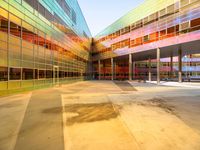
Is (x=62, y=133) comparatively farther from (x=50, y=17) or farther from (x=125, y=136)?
(x=50, y=17)

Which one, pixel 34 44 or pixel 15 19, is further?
pixel 34 44

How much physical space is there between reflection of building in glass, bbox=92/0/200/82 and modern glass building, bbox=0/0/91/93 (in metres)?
14.3

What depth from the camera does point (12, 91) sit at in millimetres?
14828

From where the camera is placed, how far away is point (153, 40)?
99.1 ft

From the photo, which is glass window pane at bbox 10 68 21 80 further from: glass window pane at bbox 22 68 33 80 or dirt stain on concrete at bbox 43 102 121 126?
dirt stain on concrete at bbox 43 102 121 126

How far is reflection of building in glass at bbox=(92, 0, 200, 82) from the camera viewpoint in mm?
24562

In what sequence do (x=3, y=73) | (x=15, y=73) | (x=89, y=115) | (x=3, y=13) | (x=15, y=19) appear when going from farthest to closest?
(x=15, y=19) → (x=15, y=73) → (x=3, y=13) → (x=3, y=73) → (x=89, y=115)

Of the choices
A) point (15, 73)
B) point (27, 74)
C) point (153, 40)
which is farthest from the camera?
point (153, 40)

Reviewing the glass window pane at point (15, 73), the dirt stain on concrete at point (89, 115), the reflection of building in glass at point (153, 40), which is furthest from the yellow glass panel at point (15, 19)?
the reflection of building in glass at point (153, 40)

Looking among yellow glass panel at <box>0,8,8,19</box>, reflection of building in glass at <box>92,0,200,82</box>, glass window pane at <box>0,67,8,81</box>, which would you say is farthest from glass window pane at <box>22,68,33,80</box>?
reflection of building in glass at <box>92,0,200,82</box>

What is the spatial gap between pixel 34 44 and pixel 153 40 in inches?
833

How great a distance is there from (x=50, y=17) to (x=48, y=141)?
21.7 m

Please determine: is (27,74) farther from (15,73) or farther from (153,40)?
(153,40)

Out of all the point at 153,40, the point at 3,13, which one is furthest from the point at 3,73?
the point at 153,40
